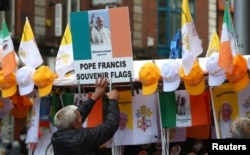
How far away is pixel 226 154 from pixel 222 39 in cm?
207

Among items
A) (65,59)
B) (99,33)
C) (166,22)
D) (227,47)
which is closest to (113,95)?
(99,33)

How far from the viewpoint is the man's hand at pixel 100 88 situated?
20.8ft

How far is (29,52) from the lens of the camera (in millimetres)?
7289

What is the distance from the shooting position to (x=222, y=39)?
611cm

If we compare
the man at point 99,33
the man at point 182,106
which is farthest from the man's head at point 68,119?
the man at point 182,106

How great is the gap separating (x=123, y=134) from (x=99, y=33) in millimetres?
1164

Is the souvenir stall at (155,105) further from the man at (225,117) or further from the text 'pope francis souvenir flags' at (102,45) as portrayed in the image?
the text 'pope francis souvenir flags' at (102,45)

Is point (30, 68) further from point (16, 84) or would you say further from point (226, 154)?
point (226, 154)

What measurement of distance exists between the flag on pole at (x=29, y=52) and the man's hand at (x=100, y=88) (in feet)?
3.52

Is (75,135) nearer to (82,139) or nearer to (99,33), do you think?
(82,139)

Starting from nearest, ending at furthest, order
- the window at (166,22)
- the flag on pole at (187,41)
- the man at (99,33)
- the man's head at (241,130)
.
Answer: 1. the man's head at (241,130)
2. the flag on pole at (187,41)
3. the man at (99,33)
4. the window at (166,22)

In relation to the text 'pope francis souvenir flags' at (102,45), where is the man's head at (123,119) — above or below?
below

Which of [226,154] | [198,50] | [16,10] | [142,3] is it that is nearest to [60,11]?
[16,10]

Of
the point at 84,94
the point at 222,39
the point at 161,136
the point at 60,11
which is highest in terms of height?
the point at 60,11
